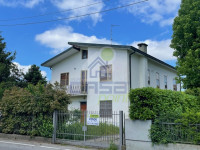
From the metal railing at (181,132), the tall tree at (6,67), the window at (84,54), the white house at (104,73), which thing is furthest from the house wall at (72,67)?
the metal railing at (181,132)

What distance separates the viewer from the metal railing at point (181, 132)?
23.7 feet

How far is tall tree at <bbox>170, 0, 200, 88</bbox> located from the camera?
1281cm

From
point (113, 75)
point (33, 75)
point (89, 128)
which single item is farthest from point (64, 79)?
point (89, 128)

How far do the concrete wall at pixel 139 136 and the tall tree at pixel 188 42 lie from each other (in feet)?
21.0

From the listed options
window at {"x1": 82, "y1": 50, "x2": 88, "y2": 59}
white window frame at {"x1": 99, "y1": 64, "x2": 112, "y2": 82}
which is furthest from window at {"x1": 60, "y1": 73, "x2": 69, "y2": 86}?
white window frame at {"x1": 99, "y1": 64, "x2": 112, "y2": 82}

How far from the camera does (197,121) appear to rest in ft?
23.8

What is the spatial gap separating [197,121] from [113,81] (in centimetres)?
1016

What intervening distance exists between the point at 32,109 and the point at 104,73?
799 cm

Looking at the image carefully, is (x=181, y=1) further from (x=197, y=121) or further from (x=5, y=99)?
(x=5, y=99)

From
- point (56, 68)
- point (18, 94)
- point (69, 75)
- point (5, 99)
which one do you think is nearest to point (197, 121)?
point (18, 94)

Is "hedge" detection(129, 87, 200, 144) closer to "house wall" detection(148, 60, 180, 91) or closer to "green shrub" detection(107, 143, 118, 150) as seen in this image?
"green shrub" detection(107, 143, 118, 150)

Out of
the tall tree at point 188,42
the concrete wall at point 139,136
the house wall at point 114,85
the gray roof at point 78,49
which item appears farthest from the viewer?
the house wall at point 114,85

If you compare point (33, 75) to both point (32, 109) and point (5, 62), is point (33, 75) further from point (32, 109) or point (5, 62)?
point (32, 109)

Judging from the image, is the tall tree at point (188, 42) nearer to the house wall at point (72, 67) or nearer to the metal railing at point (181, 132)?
the metal railing at point (181, 132)
